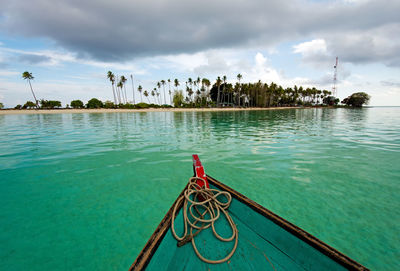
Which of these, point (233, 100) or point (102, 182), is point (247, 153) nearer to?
point (102, 182)

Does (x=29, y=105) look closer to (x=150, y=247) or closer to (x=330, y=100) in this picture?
(x=150, y=247)

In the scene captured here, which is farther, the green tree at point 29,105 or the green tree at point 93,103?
the green tree at point 93,103

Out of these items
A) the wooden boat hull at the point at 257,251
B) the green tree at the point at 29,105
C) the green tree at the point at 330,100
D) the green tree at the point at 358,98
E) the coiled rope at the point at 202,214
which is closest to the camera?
the wooden boat hull at the point at 257,251

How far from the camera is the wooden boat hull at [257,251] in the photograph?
2.04 m

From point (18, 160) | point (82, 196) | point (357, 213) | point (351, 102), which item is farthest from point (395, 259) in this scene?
point (351, 102)

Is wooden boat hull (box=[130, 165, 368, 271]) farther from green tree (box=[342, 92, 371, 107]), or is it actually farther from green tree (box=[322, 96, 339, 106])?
green tree (box=[322, 96, 339, 106])

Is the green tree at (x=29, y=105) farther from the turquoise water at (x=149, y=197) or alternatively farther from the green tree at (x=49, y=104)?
the turquoise water at (x=149, y=197)

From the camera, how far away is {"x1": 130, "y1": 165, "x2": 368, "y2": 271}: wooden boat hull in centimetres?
204

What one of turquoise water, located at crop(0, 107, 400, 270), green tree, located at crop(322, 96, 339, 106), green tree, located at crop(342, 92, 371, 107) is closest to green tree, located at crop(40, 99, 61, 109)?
turquoise water, located at crop(0, 107, 400, 270)

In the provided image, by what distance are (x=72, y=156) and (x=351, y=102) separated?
18115 centimetres

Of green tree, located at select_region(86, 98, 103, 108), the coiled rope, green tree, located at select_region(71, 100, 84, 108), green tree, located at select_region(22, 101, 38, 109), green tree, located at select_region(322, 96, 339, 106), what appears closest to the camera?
the coiled rope

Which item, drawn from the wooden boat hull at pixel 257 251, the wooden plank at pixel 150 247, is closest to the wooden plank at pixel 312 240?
the wooden boat hull at pixel 257 251

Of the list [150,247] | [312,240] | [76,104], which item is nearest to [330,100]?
[312,240]

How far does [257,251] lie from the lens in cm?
240
